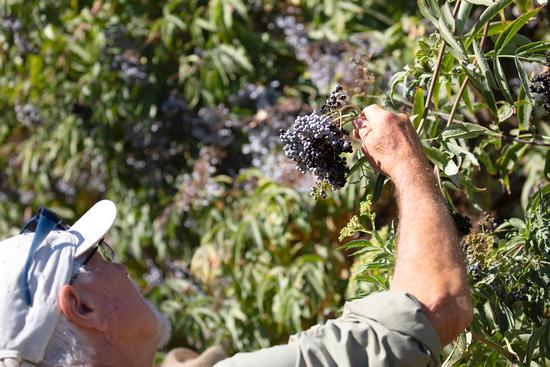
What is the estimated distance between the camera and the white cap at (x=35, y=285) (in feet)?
5.72

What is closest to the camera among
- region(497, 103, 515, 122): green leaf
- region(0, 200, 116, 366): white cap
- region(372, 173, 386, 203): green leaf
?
region(0, 200, 116, 366): white cap

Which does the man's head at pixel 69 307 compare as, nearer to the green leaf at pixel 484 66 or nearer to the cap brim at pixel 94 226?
the cap brim at pixel 94 226

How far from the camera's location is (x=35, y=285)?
180 cm

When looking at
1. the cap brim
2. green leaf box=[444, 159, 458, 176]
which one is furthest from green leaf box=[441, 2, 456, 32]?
the cap brim

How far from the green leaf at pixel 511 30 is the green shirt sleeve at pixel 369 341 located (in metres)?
0.58

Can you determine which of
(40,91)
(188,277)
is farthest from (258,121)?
(40,91)

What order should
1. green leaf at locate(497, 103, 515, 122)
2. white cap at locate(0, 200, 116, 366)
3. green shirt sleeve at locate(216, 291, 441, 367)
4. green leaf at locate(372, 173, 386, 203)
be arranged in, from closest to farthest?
1. green shirt sleeve at locate(216, 291, 441, 367)
2. white cap at locate(0, 200, 116, 366)
3. green leaf at locate(372, 173, 386, 203)
4. green leaf at locate(497, 103, 515, 122)

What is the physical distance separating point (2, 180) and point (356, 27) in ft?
7.74

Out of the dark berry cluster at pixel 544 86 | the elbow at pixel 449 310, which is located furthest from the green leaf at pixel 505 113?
the elbow at pixel 449 310

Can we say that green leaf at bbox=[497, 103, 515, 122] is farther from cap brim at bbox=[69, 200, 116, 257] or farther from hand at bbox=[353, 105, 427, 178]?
cap brim at bbox=[69, 200, 116, 257]

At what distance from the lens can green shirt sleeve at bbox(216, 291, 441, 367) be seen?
1.61 m

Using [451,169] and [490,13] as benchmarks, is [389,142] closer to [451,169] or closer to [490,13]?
[451,169]

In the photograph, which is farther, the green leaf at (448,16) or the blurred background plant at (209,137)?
the blurred background plant at (209,137)

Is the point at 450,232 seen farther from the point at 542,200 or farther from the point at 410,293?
the point at 542,200
